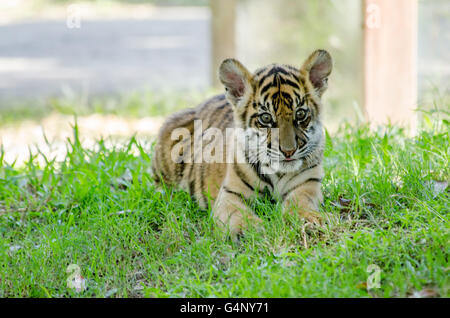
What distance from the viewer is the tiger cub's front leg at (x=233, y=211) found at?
3910 millimetres

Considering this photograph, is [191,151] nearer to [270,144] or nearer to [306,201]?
[270,144]

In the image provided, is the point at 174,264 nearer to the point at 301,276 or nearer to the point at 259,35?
the point at 301,276

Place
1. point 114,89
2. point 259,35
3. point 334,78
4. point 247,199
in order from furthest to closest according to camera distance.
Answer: point 114,89 → point 259,35 → point 334,78 → point 247,199


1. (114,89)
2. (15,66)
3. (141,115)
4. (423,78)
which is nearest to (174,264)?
(423,78)

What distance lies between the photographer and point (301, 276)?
3.27m

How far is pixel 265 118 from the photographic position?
13.2 ft

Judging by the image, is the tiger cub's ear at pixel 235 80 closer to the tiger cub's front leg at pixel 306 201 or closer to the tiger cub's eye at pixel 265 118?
the tiger cub's eye at pixel 265 118

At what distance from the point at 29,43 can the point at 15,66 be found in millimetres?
1599

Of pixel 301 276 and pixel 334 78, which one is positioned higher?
pixel 334 78

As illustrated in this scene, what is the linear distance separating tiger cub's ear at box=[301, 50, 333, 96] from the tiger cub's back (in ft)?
2.31

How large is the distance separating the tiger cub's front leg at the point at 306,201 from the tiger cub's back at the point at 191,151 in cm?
Answer: 62

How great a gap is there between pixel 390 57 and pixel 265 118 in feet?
10.6

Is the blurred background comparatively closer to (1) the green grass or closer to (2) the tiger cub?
(1) the green grass

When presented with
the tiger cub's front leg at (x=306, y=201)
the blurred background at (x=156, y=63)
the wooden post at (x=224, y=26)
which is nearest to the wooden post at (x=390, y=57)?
the blurred background at (x=156, y=63)
